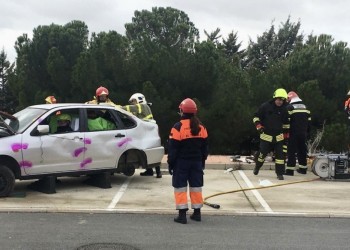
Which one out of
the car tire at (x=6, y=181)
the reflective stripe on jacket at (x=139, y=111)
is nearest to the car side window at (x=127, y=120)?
the reflective stripe on jacket at (x=139, y=111)

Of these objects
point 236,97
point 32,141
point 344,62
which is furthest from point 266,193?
point 344,62

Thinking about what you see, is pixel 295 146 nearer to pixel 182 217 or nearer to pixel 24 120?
pixel 182 217

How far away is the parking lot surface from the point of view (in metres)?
7.55

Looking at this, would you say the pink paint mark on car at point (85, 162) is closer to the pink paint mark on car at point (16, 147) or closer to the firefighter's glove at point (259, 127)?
the pink paint mark on car at point (16, 147)

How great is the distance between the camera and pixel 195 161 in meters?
6.96

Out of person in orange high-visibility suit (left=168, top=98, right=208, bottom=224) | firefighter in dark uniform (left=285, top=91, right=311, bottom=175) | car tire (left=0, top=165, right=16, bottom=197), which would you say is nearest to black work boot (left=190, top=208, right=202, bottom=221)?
person in orange high-visibility suit (left=168, top=98, right=208, bottom=224)

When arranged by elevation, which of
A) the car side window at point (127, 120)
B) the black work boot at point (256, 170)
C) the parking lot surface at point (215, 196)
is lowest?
the parking lot surface at point (215, 196)

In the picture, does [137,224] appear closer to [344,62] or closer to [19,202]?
[19,202]

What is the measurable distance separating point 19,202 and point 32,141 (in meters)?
1.02

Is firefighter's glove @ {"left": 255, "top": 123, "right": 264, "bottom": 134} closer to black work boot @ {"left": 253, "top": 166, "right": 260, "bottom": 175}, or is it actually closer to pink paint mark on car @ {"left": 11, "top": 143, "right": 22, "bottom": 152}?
black work boot @ {"left": 253, "top": 166, "right": 260, "bottom": 175}

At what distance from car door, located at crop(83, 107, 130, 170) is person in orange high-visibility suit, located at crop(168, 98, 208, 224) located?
237 centimetres

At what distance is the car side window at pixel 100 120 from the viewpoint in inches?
358

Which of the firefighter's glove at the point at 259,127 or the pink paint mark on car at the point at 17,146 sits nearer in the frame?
the pink paint mark on car at the point at 17,146

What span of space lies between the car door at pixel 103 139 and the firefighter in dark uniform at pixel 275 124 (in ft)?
9.98
